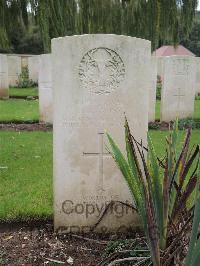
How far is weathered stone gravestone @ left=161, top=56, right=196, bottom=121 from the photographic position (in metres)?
8.17

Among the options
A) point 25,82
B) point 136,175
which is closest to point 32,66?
point 25,82

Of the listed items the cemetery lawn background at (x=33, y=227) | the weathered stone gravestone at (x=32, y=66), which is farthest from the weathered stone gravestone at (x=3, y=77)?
the cemetery lawn background at (x=33, y=227)

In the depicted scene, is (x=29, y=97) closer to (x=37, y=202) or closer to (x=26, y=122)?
(x=26, y=122)

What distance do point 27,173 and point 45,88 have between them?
364 cm

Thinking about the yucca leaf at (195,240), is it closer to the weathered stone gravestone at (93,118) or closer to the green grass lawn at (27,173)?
the green grass lawn at (27,173)

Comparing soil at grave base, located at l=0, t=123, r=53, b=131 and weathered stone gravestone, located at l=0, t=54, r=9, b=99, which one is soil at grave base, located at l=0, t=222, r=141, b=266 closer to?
soil at grave base, located at l=0, t=123, r=53, b=131

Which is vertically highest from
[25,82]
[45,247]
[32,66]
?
[32,66]

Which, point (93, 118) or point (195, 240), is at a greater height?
point (93, 118)

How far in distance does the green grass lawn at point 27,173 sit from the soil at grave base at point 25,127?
0.50 meters

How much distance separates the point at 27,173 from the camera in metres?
4.55

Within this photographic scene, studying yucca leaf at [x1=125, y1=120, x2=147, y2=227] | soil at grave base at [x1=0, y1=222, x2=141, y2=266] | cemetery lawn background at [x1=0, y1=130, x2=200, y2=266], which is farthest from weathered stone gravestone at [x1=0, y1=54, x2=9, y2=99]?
yucca leaf at [x1=125, y1=120, x2=147, y2=227]

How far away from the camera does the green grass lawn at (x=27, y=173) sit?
3.42 meters

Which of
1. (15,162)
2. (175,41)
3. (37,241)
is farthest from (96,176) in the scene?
(175,41)

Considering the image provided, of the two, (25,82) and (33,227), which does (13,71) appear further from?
(33,227)
